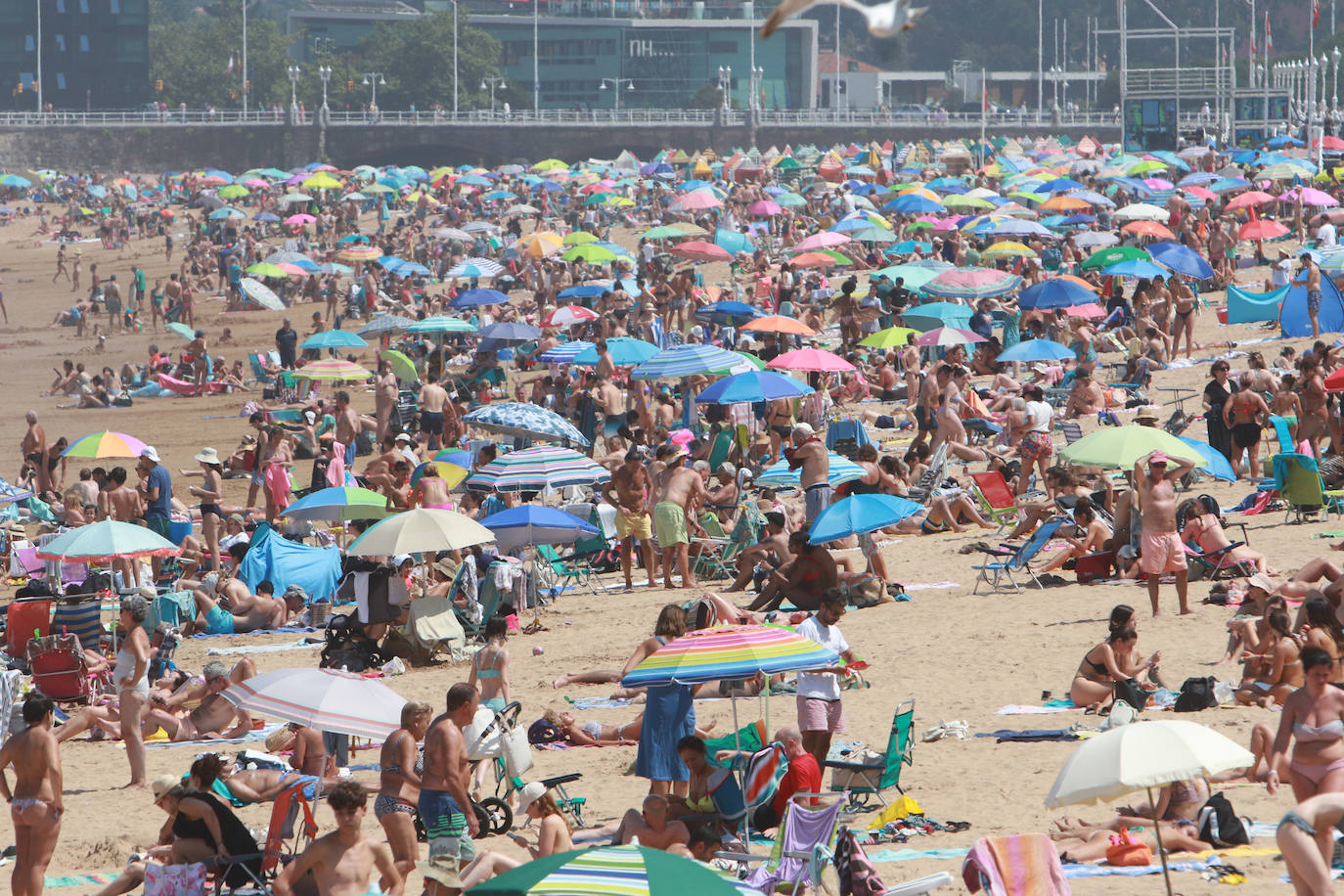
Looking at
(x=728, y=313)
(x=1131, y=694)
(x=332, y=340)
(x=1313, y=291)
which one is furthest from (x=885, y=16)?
(x=728, y=313)

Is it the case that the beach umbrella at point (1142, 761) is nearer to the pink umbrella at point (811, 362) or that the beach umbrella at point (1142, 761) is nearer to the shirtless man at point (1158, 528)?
the shirtless man at point (1158, 528)

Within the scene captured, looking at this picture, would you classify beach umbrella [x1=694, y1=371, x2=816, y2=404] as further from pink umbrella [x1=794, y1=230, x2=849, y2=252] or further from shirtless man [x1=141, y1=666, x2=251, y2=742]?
pink umbrella [x1=794, y1=230, x2=849, y2=252]

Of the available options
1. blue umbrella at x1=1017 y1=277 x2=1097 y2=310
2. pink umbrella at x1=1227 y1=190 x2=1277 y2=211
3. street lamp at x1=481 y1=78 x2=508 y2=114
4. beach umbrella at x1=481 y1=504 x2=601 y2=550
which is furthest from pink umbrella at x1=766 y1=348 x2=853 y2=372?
street lamp at x1=481 y1=78 x2=508 y2=114

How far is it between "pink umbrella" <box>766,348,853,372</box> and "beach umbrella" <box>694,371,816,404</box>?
1276 mm

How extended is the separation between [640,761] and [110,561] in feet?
25.2

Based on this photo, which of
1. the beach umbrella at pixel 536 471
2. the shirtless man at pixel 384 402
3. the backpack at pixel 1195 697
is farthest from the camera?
the shirtless man at pixel 384 402

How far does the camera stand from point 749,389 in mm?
14977

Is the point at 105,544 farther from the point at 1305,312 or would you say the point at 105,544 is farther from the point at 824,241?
the point at 824,241

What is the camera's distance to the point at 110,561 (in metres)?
13.9

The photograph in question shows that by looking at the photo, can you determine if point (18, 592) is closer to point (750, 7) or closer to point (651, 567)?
point (651, 567)

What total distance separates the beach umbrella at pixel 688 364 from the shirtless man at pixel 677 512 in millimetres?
3679

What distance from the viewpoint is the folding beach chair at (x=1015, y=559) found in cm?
1193

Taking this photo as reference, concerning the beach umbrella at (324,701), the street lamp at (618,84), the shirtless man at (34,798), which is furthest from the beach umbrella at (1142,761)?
the street lamp at (618,84)

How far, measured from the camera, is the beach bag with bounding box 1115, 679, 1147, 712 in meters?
8.64
